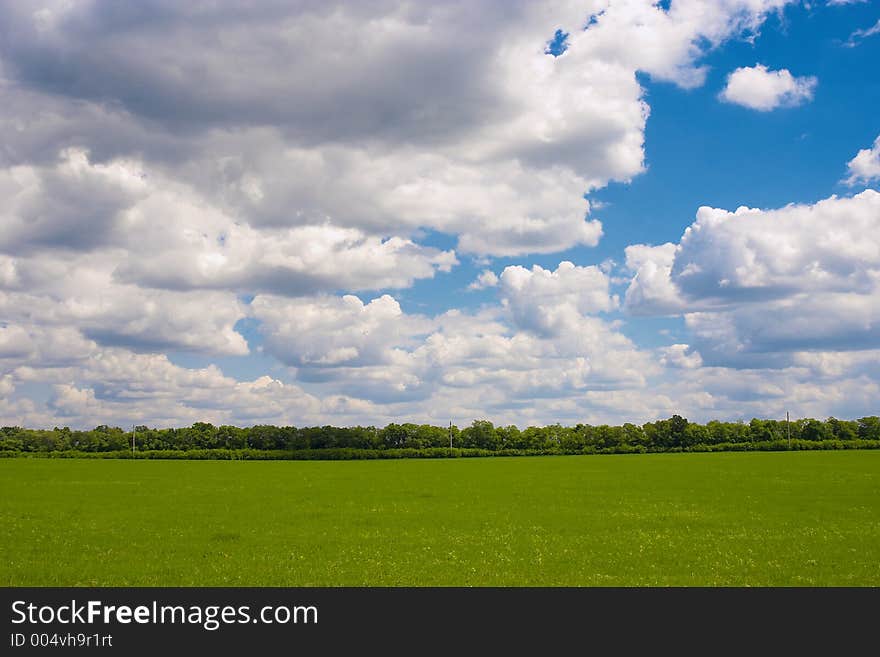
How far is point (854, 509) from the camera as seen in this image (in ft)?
137

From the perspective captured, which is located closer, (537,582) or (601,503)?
(537,582)

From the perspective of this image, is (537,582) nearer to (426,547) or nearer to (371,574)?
(371,574)

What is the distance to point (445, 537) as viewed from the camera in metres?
31.6

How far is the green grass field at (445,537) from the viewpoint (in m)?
23.4

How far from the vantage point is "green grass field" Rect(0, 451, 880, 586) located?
23406 millimetres

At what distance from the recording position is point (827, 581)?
22.4 metres

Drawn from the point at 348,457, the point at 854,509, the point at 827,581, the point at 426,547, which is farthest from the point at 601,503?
the point at 348,457

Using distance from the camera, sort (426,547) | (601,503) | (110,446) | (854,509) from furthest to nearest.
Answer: (110,446)
(601,503)
(854,509)
(426,547)
